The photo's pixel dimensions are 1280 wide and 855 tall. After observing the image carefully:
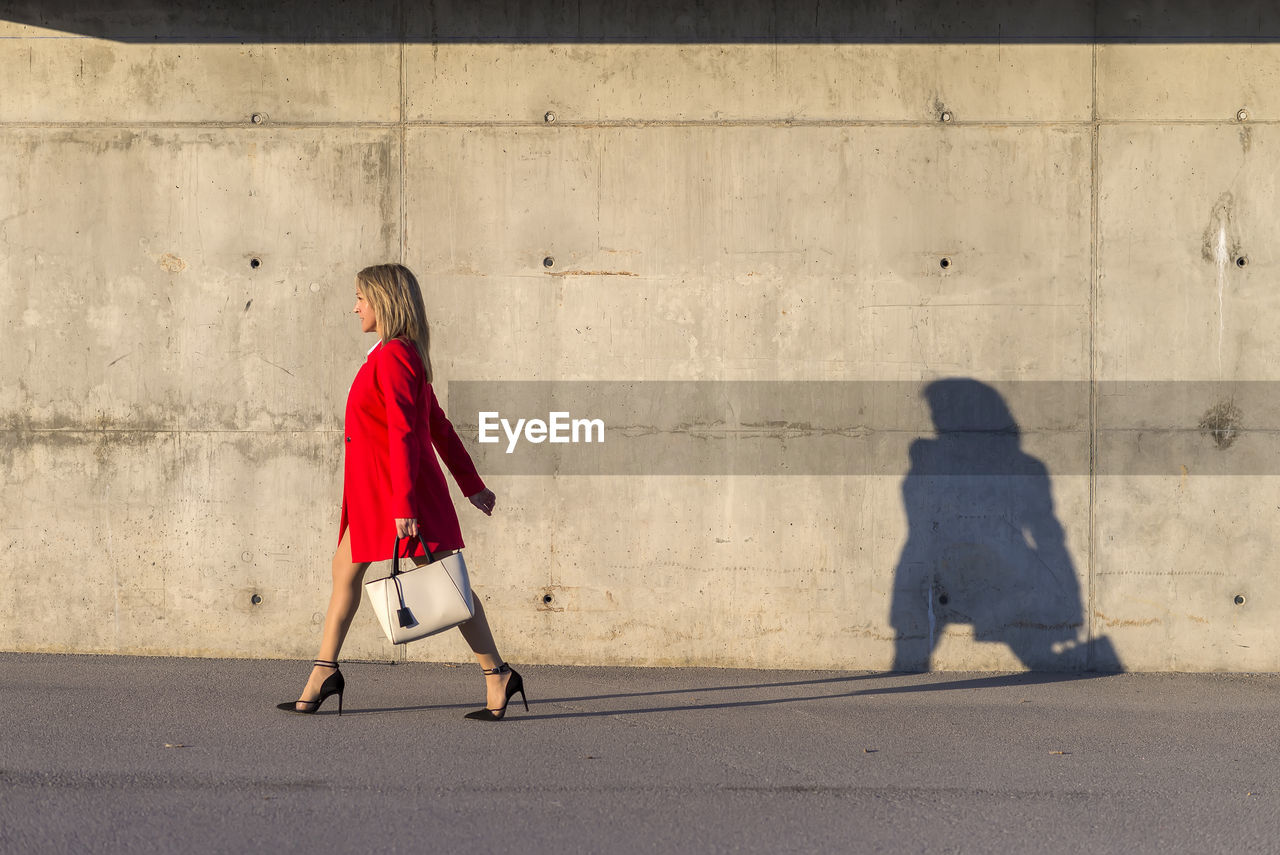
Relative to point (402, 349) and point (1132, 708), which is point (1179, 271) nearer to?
point (1132, 708)

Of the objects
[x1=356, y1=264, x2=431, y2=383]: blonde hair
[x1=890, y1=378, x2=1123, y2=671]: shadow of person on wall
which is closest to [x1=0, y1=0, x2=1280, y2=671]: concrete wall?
A: [x1=890, y1=378, x2=1123, y2=671]: shadow of person on wall

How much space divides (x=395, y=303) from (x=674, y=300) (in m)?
1.96

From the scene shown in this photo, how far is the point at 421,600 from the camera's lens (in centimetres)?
512

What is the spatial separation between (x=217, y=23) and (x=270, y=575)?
10.2 ft

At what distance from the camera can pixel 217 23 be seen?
6973 millimetres

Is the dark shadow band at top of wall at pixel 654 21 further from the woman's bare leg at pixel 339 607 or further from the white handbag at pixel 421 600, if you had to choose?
the white handbag at pixel 421 600

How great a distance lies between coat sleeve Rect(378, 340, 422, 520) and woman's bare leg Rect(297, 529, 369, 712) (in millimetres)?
347

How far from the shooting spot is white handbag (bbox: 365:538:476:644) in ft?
16.7

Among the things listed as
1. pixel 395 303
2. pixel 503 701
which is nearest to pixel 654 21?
pixel 395 303

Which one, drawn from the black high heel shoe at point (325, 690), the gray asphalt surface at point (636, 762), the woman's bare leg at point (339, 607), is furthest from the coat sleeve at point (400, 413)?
the gray asphalt surface at point (636, 762)

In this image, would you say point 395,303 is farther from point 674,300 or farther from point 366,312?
point 674,300

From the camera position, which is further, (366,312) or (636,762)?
(366,312)

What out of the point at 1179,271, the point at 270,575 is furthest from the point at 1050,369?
the point at 270,575

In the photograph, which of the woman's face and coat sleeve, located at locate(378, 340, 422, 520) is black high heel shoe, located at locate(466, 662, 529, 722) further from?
the woman's face
